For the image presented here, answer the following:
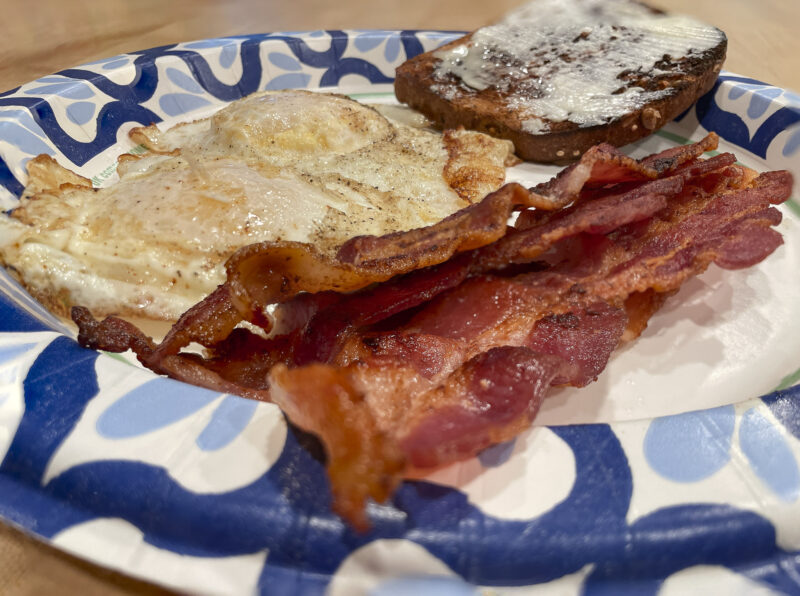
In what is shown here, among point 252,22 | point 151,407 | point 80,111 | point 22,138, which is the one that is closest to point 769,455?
point 151,407

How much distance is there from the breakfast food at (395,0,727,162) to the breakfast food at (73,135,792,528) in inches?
35.3

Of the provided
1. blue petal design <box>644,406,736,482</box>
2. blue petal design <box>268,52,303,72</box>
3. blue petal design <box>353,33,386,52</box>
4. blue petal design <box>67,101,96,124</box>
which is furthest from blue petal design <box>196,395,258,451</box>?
blue petal design <box>353,33,386,52</box>

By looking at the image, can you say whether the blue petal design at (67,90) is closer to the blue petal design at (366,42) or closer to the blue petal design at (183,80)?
the blue petal design at (183,80)

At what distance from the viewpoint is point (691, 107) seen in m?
2.38

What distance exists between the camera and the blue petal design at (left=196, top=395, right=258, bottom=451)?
790mm

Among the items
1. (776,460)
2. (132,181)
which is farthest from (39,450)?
(776,460)

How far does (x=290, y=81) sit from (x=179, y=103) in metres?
0.61

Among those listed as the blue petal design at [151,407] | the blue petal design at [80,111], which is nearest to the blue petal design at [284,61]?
the blue petal design at [80,111]

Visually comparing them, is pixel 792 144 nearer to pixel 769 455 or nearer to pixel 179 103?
pixel 769 455

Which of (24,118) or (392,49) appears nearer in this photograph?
(24,118)

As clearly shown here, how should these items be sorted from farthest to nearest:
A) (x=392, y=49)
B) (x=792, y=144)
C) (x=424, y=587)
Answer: (x=392, y=49) < (x=792, y=144) < (x=424, y=587)

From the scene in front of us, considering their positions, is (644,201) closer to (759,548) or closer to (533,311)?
(533,311)

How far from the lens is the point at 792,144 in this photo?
2.04 meters

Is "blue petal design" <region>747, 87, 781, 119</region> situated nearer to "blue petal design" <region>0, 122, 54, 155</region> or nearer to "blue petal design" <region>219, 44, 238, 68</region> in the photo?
"blue petal design" <region>219, 44, 238, 68</region>
